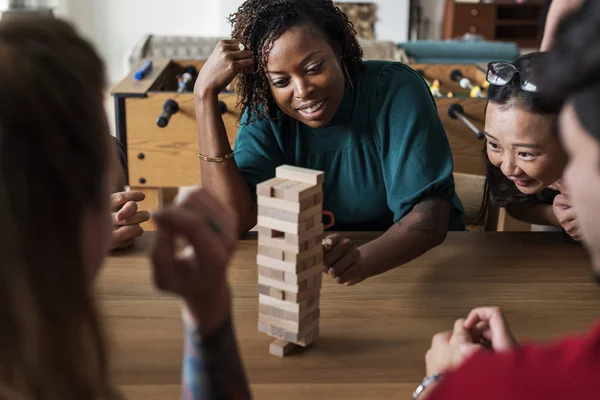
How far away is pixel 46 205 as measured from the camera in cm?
62

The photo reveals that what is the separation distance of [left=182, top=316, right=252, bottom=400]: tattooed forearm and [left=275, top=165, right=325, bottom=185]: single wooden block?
0.32 m

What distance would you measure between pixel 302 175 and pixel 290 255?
0.12 meters

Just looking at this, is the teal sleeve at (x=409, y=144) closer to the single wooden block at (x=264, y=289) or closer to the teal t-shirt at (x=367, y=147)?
the teal t-shirt at (x=367, y=147)

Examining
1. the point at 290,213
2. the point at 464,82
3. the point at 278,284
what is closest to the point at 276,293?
the point at 278,284

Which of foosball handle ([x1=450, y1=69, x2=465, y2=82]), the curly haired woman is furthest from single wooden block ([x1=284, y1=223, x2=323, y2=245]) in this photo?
foosball handle ([x1=450, y1=69, x2=465, y2=82])

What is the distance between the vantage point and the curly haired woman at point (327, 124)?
162 centimetres

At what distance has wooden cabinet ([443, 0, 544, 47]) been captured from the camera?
7.03m

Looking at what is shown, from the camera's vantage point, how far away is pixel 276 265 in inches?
44.3

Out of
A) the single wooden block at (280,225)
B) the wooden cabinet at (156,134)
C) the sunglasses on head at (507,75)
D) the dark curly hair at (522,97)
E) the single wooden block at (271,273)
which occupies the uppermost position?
the sunglasses on head at (507,75)

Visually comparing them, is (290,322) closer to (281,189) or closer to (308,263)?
(308,263)

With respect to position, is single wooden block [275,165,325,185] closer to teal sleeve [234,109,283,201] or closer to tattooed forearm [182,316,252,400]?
tattooed forearm [182,316,252,400]

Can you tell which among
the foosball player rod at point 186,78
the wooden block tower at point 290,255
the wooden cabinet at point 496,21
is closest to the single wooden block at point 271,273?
the wooden block tower at point 290,255

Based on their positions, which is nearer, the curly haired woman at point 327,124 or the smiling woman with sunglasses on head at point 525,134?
the smiling woman with sunglasses on head at point 525,134

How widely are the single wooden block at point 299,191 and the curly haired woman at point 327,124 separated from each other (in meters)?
0.44
